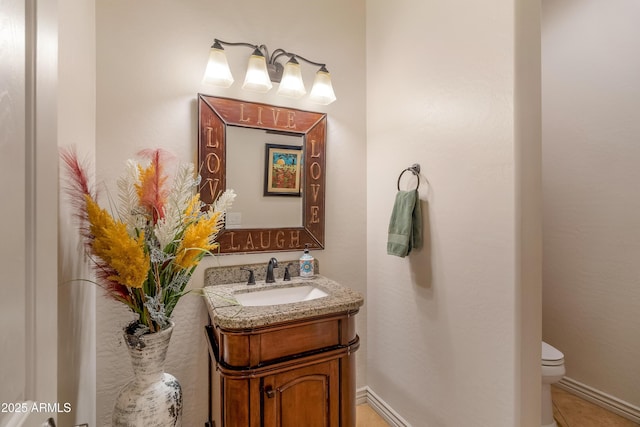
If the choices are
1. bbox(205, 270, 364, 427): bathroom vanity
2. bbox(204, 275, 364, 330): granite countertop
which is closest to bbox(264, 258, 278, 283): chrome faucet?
bbox(204, 275, 364, 330): granite countertop

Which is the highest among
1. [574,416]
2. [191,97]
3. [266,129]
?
[191,97]

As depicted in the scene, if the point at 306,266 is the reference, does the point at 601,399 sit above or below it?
below

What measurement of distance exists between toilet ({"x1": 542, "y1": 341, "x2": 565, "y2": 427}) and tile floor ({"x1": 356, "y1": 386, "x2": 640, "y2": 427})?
19cm

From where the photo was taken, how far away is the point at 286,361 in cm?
117

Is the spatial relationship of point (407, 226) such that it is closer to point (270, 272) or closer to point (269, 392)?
point (270, 272)

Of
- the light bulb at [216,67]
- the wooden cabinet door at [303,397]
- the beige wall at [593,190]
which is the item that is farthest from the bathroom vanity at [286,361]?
the beige wall at [593,190]

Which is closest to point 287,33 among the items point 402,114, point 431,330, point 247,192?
point 402,114

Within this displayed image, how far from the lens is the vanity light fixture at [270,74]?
4.85ft

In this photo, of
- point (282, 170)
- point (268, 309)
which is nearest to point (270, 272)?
point (268, 309)

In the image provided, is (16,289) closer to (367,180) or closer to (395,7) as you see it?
(367,180)

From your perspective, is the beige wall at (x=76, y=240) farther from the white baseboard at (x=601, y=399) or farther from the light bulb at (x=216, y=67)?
the white baseboard at (x=601, y=399)

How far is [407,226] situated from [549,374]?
46.0 inches

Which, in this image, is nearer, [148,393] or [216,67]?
[148,393]

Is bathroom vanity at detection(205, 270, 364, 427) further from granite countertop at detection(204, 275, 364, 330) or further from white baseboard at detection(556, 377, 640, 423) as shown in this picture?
white baseboard at detection(556, 377, 640, 423)
